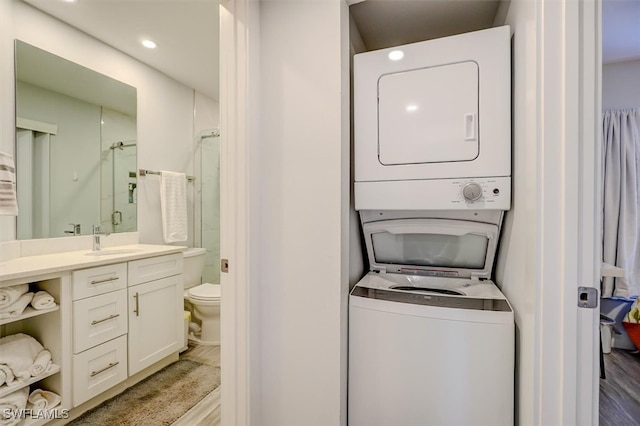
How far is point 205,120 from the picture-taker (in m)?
3.25

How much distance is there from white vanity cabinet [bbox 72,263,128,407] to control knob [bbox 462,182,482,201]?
204 cm

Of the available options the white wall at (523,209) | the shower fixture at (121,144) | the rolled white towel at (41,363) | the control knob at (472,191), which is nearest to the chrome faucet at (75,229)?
the shower fixture at (121,144)

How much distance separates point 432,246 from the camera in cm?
150

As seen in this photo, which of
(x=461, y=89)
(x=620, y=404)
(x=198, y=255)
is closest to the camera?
Answer: (x=461, y=89)

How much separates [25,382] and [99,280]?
21.4 inches

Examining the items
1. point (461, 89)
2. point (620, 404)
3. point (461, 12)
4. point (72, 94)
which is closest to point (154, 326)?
point (72, 94)

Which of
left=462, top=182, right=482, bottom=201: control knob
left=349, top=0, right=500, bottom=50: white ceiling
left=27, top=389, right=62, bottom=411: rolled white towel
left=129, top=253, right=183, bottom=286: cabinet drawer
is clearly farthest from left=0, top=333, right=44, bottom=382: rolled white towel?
left=349, top=0, right=500, bottom=50: white ceiling

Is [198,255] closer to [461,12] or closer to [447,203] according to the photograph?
[447,203]

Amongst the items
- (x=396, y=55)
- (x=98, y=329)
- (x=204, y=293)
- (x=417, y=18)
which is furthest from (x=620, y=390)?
(x=98, y=329)

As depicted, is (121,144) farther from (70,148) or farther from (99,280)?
(99,280)

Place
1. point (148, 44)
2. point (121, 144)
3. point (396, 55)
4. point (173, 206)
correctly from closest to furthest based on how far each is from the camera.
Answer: point (396, 55) < point (148, 44) < point (121, 144) < point (173, 206)

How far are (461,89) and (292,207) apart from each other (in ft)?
2.91

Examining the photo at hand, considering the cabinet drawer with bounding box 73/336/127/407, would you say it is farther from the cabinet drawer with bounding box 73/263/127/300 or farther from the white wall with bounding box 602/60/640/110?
the white wall with bounding box 602/60/640/110

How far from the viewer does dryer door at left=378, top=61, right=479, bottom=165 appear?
3.91ft
